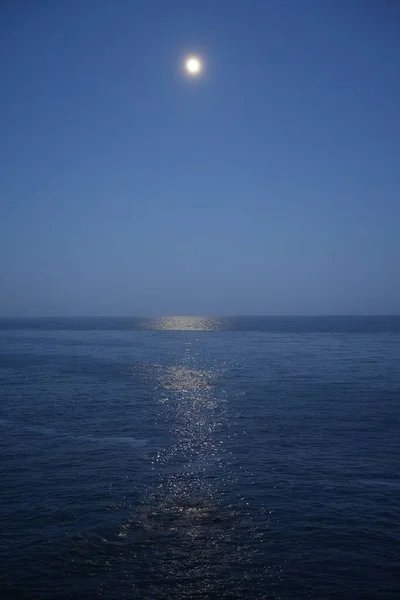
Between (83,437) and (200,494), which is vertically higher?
(83,437)

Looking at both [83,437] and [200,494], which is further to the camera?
[83,437]

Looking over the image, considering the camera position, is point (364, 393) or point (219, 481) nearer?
point (219, 481)

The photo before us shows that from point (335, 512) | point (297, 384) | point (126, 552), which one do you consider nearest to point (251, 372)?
point (297, 384)

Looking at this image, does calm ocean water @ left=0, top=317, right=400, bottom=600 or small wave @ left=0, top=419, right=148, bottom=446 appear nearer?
calm ocean water @ left=0, top=317, right=400, bottom=600

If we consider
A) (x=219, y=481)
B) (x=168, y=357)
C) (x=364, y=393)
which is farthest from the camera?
(x=168, y=357)

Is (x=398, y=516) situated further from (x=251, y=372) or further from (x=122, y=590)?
(x=251, y=372)

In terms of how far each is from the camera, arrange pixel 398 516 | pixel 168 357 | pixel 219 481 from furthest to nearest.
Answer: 1. pixel 168 357
2. pixel 219 481
3. pixel 398 516

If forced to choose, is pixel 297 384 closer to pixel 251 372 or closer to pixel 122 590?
pixel 251 372

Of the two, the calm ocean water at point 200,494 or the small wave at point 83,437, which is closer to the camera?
the calm ocean water at point 200,494
